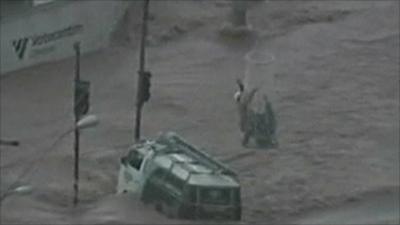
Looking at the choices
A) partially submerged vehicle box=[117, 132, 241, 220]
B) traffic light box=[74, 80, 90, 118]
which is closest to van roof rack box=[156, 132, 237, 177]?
partially submerged vehicle box=[117, 132, 241, 220]

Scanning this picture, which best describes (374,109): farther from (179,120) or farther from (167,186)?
(167,186)

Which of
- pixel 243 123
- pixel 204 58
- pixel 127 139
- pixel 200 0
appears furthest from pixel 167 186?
pixel 200 0

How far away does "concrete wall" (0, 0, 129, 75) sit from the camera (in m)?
38.8

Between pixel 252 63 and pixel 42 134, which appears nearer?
pixel 252 63

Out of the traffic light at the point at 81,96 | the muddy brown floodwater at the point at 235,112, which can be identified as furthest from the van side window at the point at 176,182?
the traffic light at the point at 81,96

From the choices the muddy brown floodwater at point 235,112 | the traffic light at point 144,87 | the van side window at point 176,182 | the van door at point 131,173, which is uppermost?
the traffic light at point 144,87

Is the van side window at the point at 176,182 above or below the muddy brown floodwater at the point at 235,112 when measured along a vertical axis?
above

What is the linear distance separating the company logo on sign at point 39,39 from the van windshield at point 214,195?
11634mm

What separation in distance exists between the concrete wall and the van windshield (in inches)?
453

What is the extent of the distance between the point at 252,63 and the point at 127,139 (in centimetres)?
424

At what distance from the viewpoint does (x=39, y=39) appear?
130 ft

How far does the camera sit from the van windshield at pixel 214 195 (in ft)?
92.4

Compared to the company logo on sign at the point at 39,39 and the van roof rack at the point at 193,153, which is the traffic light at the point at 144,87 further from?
the company logo on sign at the point at 39,39

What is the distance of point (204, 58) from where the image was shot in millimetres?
40750
